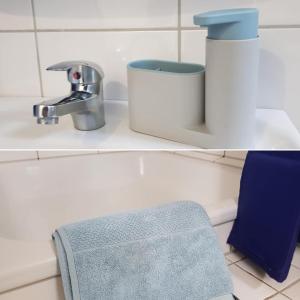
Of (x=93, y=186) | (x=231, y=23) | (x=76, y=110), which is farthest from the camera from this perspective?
(x=93, y=186)

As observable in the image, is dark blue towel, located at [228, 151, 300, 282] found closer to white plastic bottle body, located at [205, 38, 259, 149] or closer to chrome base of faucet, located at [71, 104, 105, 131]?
white plastic bottle body, located at [205, 38, 259, 149]

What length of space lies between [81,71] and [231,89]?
0.24 m

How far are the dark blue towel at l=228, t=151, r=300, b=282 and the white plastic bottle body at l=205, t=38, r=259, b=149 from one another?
93 millimetres

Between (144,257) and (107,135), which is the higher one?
(107,135)

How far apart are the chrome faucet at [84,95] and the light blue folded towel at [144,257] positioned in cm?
17

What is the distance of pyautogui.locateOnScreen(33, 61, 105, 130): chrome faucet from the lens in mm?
546

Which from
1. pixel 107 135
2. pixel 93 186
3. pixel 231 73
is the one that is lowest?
pixel 93 186

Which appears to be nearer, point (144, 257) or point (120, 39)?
point (144, 257)

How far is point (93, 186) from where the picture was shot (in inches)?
32.5

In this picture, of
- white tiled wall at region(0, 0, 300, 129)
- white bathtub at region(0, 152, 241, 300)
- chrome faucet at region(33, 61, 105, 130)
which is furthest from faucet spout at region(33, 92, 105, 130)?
white bathtub at region(0, 152, 241, 300)

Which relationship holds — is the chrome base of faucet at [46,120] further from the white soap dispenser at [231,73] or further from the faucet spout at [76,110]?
the white soap dispenser at [231,73]

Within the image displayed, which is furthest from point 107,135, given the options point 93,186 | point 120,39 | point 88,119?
point 93,186

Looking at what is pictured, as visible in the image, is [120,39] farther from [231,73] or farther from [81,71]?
[231,73]

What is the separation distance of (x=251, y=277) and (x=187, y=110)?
0.28 meters
